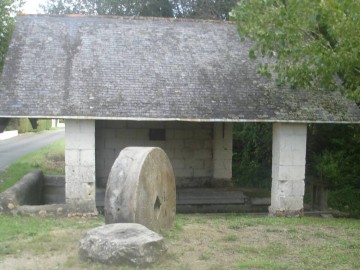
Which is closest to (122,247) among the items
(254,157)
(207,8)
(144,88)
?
(144,88)

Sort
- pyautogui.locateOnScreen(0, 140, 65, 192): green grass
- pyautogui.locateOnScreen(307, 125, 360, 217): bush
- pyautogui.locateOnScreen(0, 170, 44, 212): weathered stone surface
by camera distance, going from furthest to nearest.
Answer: pyautogui.locateOnScreen(0, 140, 65, 192): green grass → pyautogui.locateOnScreen(307, 125, 360, 217): bush → pyautogui.locateOnScreen(0, 170, 44, 212): weathered stone surface

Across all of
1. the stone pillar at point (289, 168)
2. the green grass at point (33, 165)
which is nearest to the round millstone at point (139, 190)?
the stone pillar at point (289, 168)

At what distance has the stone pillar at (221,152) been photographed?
15.3m

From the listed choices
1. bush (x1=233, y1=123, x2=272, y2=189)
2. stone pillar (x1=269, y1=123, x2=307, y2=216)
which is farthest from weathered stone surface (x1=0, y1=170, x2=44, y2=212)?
bush (x1=233, y1=123, x2=272, y2=189)

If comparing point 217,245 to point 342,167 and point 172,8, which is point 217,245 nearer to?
point 342,167

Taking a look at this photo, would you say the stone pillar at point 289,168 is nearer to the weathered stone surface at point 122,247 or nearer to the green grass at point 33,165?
the weathered stone surface at point 122,247

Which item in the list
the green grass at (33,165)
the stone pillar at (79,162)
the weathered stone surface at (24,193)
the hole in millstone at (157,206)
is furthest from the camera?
the green grass at (33,165)

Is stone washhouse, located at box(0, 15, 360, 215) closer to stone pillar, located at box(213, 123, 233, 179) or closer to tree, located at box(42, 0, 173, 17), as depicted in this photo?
stone pillar, located at box(213, 123, 233, 179)

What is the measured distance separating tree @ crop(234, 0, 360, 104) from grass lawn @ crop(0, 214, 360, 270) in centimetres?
277

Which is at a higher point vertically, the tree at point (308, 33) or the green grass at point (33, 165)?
the tree at point (308, 33)

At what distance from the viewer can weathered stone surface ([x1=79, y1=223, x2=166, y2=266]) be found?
585 cm

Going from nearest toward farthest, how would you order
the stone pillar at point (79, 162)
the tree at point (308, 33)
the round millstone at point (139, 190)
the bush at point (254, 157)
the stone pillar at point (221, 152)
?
the round millstone at point (139, 190)
the tree at point (308, 33)
the stone pillar at point (79, 162)
the stone pillar at point (221, 152)
the bush at point (254, 157)

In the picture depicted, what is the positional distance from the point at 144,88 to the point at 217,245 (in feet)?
16.2

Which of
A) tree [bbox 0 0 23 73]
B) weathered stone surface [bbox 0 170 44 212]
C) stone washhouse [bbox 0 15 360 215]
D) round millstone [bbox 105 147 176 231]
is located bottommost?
weathered stone surface [bbox 0 170 44 212]
